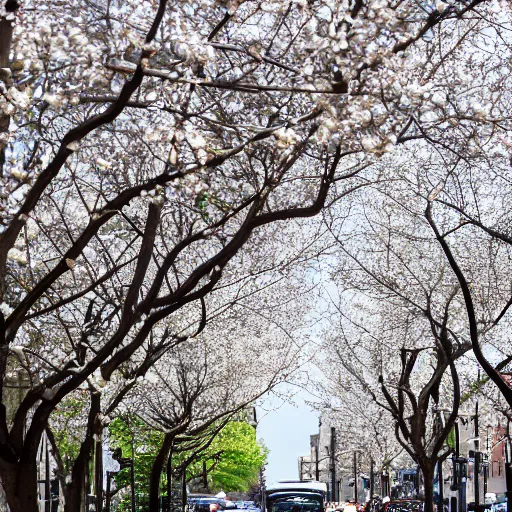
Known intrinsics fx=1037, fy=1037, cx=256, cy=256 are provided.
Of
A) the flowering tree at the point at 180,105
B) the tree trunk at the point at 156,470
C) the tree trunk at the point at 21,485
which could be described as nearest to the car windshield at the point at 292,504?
the tree trunk at the point at 156,470

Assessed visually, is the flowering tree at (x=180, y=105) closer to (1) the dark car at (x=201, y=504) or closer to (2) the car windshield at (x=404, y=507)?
(2) the car windshield at (x=404, y=507)

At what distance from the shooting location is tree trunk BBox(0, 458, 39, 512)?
1288cm

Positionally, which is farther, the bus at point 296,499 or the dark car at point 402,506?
the dark car at point 402,506

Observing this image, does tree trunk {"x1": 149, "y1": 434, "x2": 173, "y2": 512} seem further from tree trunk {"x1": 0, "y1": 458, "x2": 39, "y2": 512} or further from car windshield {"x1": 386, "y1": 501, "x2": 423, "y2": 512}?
tree trunk {"x1": 0, "y1": 458, "x2": 39, "y2": 512}

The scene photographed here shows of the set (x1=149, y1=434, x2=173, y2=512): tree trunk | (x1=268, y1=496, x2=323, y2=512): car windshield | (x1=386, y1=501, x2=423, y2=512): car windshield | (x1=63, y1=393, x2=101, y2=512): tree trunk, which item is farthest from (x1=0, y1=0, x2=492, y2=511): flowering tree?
(x1=386, y1=501, x2=423, y2=512): car windshield

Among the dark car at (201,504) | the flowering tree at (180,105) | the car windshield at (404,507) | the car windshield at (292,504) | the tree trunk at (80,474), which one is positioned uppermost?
the flowering tree at (180,105)

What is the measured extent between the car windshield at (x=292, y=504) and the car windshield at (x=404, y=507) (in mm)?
4099

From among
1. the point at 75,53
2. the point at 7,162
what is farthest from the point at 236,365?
the point at 75,53

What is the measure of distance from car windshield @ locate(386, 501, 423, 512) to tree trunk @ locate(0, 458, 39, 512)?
19087mm

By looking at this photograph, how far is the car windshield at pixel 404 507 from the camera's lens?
101ft

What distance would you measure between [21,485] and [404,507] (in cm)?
2042

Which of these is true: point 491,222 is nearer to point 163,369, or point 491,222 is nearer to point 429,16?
point 429,16

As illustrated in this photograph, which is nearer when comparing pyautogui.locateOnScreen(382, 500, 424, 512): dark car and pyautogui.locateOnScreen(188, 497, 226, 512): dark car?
pyautogui.locateOnScreen(382, 500, 424, 512): dark car

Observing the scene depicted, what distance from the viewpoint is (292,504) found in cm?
2742
